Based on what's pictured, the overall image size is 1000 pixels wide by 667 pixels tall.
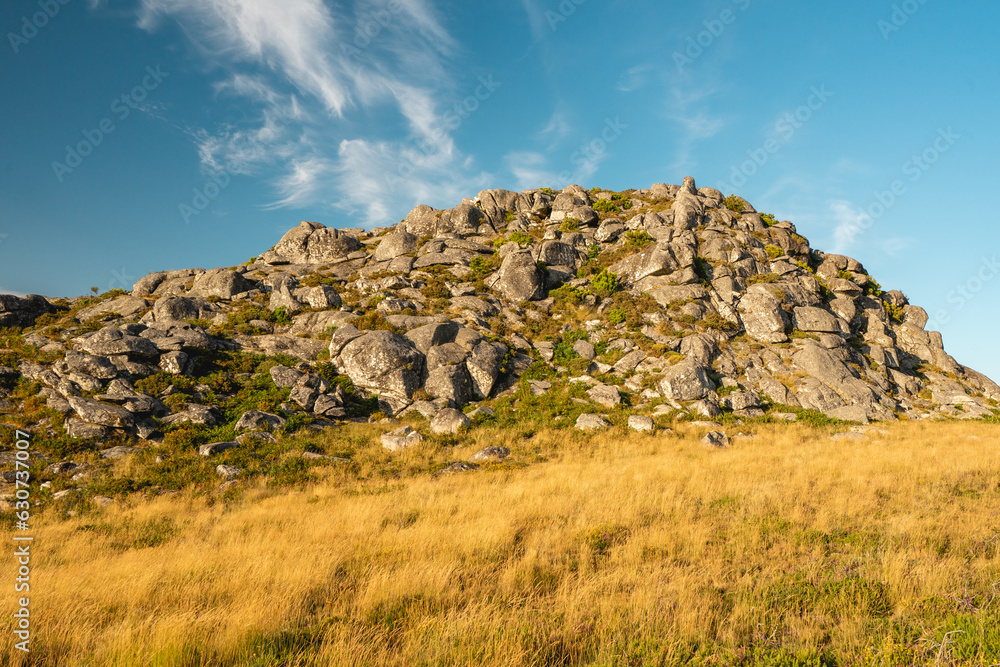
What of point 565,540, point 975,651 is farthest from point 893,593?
point 565,540

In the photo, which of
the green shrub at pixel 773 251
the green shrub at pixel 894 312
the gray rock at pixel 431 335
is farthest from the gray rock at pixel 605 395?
the green shrub at pixel 894 312

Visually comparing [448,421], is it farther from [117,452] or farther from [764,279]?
[764,279]

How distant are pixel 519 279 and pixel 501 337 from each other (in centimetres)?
938

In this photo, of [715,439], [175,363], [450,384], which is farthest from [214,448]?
[715,439]

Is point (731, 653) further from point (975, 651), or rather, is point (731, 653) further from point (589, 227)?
point (589, 227)

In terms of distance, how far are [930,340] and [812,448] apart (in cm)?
3454

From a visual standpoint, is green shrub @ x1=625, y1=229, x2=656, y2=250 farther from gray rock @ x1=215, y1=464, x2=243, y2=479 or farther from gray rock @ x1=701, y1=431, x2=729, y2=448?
gray rock @ x1=215, y1=464, x2=243, y2=479

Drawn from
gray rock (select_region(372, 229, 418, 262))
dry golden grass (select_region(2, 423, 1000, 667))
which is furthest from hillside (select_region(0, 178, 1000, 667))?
gray rock (select_region(372, 229, 418, 262))

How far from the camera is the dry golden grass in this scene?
16.1ft

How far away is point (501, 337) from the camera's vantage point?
108ft

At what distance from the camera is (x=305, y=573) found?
22.6 ft

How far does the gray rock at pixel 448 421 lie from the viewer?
21903 mm

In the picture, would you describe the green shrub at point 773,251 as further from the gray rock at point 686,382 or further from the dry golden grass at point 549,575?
the dry golden grass at point 549,575

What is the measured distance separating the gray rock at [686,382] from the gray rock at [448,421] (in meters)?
12.9
